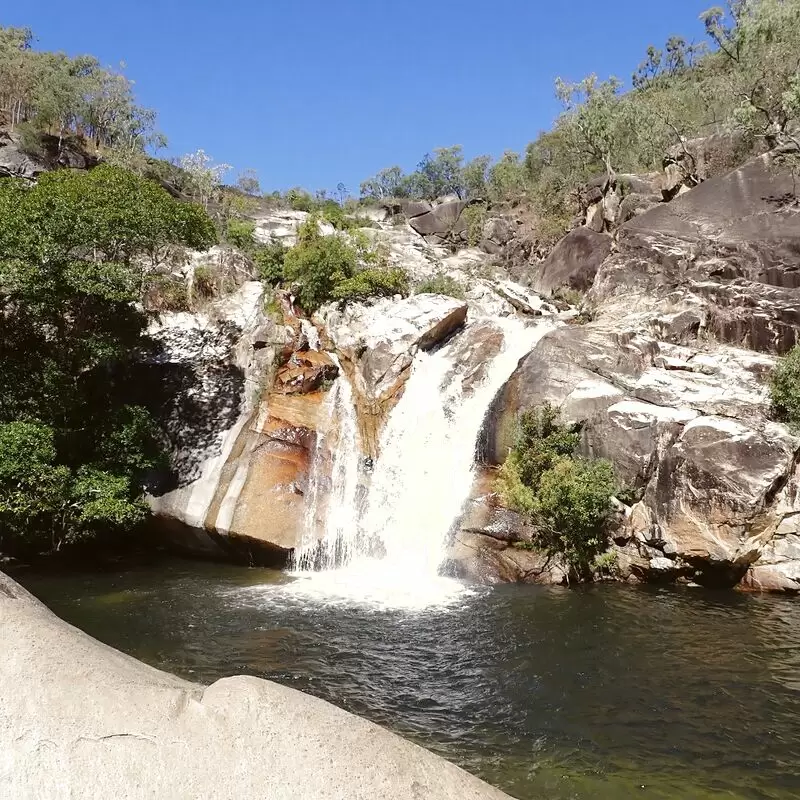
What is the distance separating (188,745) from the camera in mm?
3865

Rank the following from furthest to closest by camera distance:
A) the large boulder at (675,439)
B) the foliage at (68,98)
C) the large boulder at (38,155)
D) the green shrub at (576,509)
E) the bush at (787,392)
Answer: the foliage at (68,98) → the large boulder at (38,155) → the bush at (787,392) → the green shrub at (576,509) → the large boulder at (675,439)

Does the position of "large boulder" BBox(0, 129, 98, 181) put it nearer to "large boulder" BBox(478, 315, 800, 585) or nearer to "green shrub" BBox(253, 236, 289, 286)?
"green shrub" BBox(253, 236, 289, 286)

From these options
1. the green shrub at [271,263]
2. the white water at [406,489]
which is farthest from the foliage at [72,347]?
the green shrub at [271,263]

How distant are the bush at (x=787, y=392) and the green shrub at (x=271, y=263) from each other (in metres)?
22.8

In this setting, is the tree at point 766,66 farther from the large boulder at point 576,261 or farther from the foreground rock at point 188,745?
the foreground rock at point 188,745

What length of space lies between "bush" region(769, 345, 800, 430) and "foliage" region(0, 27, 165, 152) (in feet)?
166

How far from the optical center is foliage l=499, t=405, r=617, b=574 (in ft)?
59.1

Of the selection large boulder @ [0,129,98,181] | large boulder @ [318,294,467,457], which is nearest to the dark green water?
large boulder @ [318,294,467,457]

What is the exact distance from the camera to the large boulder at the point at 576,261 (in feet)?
114

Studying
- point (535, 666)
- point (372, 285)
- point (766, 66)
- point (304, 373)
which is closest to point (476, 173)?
point (766, 66)

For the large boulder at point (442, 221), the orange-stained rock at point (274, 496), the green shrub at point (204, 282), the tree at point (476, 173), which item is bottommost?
the orange-stained rock at point (274, 496)

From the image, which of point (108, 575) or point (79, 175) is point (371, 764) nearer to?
point (108, 575)

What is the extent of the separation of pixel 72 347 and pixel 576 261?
27.0 m

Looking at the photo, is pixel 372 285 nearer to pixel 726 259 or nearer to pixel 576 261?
pixel 576 261
